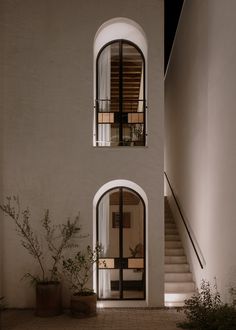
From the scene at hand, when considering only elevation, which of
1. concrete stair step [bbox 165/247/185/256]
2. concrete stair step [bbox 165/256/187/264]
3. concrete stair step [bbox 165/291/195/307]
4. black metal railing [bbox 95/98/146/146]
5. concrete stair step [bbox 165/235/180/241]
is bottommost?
concrete stair step [bbox 165/291/195/307]

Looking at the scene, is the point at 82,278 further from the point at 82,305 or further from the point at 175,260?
the point at 175,260

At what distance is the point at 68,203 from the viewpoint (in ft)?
33.7

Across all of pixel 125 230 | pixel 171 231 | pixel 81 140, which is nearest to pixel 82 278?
pixel 125 230

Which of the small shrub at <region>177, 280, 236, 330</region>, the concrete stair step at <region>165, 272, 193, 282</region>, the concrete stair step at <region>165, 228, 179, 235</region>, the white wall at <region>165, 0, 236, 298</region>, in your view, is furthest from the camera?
the concrete stair step at <region>165, 228, 179, 235</region>

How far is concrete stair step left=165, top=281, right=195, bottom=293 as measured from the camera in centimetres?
1091

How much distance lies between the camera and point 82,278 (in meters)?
10.1

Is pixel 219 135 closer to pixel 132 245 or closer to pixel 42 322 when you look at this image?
pixel 132 245

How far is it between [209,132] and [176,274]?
3499 mm

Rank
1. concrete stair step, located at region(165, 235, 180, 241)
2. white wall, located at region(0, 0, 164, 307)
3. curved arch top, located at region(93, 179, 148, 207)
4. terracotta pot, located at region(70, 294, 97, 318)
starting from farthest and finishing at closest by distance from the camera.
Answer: concrete stair step, located at region(165, 235, 180, 241), curved arch top, located at region(93, 179, 148, 207), white wall, located at region(0, 0, 164, 307), terracotta pot, located at region(70, 294, 97, 318)

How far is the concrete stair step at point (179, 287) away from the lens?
1091 centimetres

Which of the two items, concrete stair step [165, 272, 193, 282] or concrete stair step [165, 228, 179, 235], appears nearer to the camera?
concrete stair step [165, 272, 193, 282]

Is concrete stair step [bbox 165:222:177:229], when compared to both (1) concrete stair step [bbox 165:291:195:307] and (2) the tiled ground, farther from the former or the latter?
(2) the tiled ground

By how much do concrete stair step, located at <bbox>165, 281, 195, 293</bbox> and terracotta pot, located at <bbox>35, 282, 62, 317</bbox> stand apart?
8.36ft

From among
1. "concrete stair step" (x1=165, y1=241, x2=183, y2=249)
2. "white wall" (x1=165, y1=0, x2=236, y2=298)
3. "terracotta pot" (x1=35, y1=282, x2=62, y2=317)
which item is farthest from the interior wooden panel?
"concrete stair step" (x1=165, y1=241, x2=183, y2=249)
